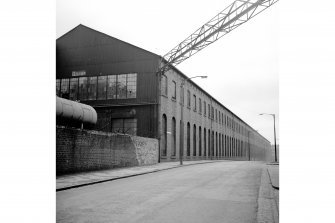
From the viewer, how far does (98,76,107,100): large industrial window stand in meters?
27.0

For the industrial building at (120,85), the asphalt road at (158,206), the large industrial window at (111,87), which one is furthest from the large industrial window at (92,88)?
the asphalt road at (158,206)

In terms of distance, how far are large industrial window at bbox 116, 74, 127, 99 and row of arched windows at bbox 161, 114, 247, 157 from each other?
4.06m

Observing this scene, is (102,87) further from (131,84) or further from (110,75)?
(131,84)

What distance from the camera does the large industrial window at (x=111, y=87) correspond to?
1054 inches

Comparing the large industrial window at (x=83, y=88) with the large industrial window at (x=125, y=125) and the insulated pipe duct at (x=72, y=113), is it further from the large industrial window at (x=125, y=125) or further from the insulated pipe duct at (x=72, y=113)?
the insulated pipe duct at (x=72, y=113)

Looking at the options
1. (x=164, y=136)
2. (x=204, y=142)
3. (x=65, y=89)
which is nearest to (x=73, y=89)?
(x=65, y=89)

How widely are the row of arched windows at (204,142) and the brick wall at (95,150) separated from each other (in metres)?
5.06

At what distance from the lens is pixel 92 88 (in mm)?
27438

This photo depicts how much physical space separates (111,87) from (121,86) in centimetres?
89
